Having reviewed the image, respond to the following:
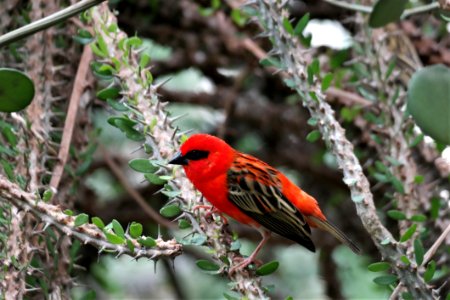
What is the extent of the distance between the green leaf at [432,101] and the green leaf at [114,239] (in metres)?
0.74

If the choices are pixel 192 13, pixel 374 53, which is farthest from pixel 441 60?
pixel 192 13

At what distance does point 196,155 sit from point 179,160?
0.76 ft

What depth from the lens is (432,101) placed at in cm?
131

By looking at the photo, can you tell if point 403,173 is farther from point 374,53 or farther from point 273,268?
point 273,268

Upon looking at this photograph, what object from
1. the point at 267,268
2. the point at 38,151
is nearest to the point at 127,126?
the point at 38,151

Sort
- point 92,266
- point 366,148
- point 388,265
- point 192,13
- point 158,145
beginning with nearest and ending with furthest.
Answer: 1. point 388,265
2. point 158,145
3. point 366,148
4. point 192,13
5. point 92,266

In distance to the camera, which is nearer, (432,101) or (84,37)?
(432,101)

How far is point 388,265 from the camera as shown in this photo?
6.55 ft

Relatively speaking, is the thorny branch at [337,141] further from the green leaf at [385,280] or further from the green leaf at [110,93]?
the green leaf at [110,93]

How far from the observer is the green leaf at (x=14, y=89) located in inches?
60.3

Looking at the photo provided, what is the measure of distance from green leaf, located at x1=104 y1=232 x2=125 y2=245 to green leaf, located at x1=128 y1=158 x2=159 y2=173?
1.29ft

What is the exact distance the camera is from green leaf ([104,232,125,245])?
5.70 feet

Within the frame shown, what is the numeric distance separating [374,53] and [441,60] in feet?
1.51

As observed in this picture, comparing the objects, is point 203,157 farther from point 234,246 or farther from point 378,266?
point 378,266
